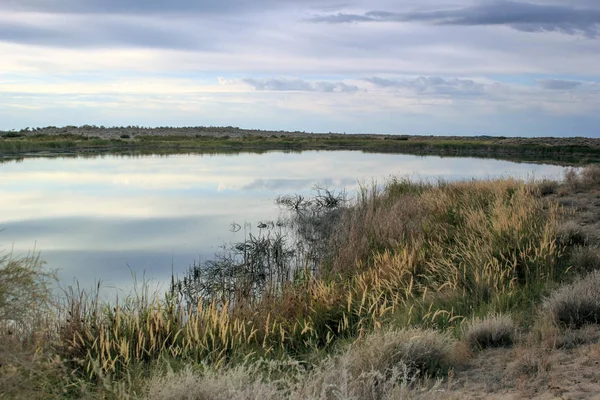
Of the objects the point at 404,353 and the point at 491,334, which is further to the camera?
the point at 491,334

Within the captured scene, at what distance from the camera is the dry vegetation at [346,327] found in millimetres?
4176

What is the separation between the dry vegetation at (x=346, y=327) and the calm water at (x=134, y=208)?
7.40 feet

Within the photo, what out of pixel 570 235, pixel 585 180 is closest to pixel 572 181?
pixel 585 180

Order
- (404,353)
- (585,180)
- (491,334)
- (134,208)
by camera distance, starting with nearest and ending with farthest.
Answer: (404,353)
(491,334)
(585,180)
(134,208)

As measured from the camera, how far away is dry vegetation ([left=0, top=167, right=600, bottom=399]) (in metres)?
4.18

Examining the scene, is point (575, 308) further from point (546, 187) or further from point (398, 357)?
point (546, 187)

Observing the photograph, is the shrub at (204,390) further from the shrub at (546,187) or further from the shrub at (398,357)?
the shrub at (546,187)

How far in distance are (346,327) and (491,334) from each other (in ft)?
5.67

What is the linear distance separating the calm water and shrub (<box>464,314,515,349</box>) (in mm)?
5444

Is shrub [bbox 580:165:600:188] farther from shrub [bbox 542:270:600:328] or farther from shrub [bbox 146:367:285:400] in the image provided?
shrub [bbox 146:367:285:400]

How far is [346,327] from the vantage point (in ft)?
21.4

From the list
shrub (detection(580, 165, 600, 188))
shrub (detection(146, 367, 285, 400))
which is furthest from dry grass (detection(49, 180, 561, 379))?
shrub (detection(580, 165, 600, 188))

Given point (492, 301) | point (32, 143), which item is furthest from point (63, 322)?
point (32, 143)

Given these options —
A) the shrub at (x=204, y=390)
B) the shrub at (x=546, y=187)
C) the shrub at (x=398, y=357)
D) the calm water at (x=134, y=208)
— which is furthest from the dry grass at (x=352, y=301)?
the shrub at (x=546, y=187)
